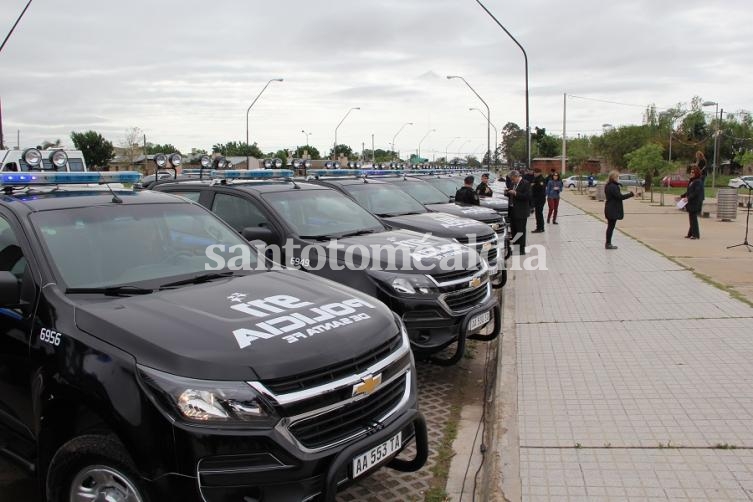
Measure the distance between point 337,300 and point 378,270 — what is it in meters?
1.92

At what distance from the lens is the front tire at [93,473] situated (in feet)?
8.61

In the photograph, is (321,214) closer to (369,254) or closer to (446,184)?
(369,254)

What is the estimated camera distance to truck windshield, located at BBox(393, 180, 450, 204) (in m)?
12.1

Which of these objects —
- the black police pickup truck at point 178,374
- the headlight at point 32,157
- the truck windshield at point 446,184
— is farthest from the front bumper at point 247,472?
the truck windshield at point 446,184

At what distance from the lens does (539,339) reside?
6.45 metres

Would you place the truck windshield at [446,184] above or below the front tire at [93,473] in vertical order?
above

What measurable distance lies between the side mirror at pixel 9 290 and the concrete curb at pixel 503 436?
2.79 m

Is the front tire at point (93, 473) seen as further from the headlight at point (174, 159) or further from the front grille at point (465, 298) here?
the headlight at point (174, 159)

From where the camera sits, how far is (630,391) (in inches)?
192

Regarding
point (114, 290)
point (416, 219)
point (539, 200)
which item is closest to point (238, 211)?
point (416, 219)

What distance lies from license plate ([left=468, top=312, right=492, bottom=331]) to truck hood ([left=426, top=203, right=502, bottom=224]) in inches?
202

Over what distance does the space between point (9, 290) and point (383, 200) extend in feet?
21.5

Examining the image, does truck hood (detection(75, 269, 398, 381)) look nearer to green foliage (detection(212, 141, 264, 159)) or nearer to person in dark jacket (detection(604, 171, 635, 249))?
person in dark jacket (detection(604, 171, 635, 249))

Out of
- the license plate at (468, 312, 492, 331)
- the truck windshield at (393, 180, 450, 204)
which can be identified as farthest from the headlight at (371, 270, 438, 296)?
the truck windshield at (393, 180, 450, 204)
